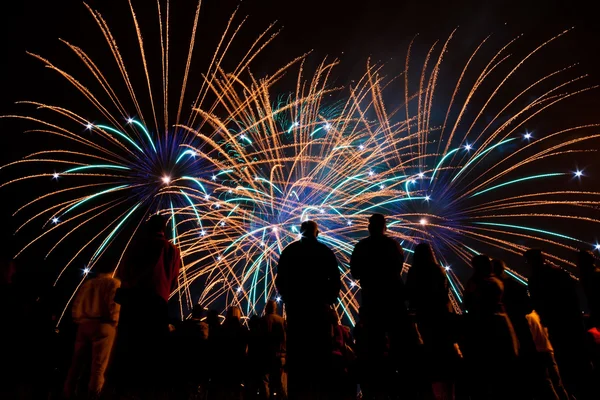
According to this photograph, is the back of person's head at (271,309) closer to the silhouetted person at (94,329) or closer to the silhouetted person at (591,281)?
the silhouetted person at (94,329)

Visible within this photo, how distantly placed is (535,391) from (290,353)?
133 inches

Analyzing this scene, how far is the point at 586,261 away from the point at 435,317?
8.85ft

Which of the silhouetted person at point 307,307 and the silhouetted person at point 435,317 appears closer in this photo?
the silhouetted person at point 307,307

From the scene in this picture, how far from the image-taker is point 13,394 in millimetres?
5043

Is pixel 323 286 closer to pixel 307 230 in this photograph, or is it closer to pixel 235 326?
pixel 307 230

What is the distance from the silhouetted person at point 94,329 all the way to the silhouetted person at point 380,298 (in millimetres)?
3564

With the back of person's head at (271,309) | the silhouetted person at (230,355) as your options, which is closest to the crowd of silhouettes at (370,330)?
the silhouetted person at (230,355)

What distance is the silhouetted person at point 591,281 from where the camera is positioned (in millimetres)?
6238

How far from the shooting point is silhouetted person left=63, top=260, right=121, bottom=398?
20.7ft

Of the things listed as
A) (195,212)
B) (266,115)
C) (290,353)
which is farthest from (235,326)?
(266,115)

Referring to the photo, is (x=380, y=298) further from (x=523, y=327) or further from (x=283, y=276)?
(x=523, y=327)

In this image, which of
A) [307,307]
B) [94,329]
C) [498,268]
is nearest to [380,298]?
[307,307]

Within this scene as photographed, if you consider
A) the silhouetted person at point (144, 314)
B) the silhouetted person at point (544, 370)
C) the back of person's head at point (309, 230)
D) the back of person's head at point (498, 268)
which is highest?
the back of person's head at point (309, 230)

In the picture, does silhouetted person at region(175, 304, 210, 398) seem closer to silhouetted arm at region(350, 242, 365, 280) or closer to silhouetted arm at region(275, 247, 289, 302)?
silhouetted arm at region(275, 247, 289, 302)
